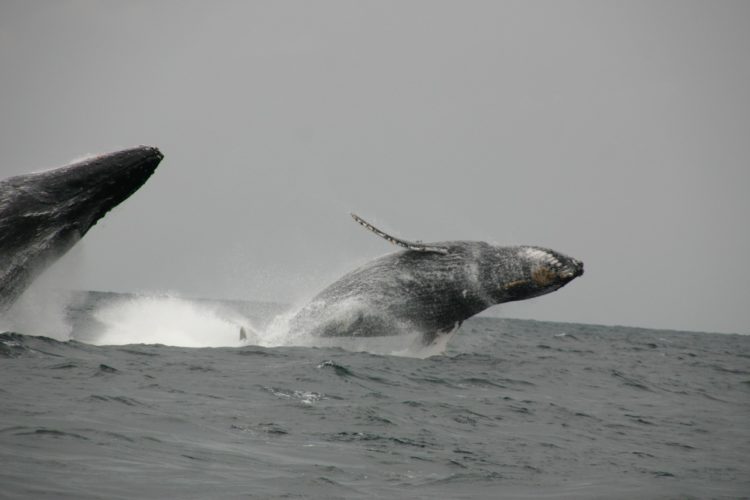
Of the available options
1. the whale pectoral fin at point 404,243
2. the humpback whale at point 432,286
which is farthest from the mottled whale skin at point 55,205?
the humpback whale at point 432,286

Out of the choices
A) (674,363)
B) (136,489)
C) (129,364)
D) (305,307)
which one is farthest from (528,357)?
(136,489)

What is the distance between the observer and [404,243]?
11906 mm

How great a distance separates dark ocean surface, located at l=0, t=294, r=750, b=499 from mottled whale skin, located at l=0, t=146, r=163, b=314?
3.62 feet

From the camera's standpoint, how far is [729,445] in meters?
9.29

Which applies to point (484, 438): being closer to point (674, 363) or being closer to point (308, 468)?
point (308, 468)

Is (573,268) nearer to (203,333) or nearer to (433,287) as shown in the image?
(433,287)

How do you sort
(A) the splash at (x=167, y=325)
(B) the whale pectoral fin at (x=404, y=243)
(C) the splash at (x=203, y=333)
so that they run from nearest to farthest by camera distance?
(B) the whale pectoral fin at (x=404, y=243)
(C) the splash at (x=203, y=333)
(A) the splash at (x=167, y=325)

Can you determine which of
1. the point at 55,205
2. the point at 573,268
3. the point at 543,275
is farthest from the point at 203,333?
the point at 573,268

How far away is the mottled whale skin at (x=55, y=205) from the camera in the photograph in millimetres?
8773

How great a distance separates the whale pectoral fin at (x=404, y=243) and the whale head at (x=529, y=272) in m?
0.93

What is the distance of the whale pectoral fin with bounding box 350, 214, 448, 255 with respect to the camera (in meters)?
11.6

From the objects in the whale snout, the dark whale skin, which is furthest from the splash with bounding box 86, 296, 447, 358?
the whale snout

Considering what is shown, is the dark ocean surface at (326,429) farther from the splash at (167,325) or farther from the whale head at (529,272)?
the whale head at (529,272)

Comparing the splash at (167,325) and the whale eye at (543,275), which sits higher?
the whale eye at (543,275)
